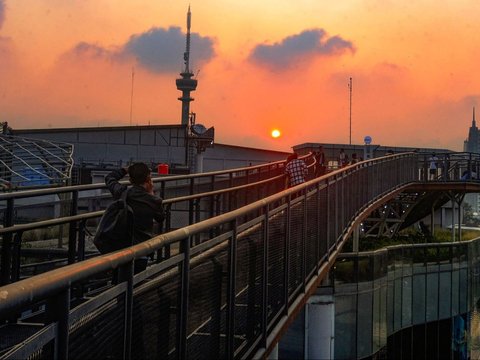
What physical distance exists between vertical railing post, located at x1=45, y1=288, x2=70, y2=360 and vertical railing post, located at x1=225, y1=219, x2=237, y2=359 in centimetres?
229

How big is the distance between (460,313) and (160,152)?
83.2 feet

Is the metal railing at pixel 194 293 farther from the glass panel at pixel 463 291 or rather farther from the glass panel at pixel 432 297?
the glass panel at pixel 463 291

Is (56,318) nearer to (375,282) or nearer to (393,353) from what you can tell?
(375,282)

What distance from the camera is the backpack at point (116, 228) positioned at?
4113 millimetres

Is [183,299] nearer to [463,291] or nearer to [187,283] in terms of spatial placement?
[187,283]

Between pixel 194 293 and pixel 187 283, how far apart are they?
29 centimetres

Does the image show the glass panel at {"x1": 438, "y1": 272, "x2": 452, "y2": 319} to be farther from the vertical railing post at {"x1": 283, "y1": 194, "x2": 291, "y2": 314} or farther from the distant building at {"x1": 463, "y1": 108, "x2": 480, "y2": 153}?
the distant building at {"x1": 463, "y1": 108, "x2": 480, "y2": 153}

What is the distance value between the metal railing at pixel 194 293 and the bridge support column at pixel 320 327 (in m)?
8.48

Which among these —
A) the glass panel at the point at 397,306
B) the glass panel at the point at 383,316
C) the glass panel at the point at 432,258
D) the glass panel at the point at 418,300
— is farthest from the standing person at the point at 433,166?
the glass panel at the point at 383,316

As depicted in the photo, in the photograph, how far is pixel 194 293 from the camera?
11.3 ft

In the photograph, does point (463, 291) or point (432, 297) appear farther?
point (463, 291)

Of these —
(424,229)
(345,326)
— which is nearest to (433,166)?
(424,229)

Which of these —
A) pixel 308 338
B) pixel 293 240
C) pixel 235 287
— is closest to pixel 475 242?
pixel 308 338

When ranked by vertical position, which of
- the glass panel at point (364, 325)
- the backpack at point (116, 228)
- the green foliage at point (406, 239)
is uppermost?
the backpack at point (116, 228)
